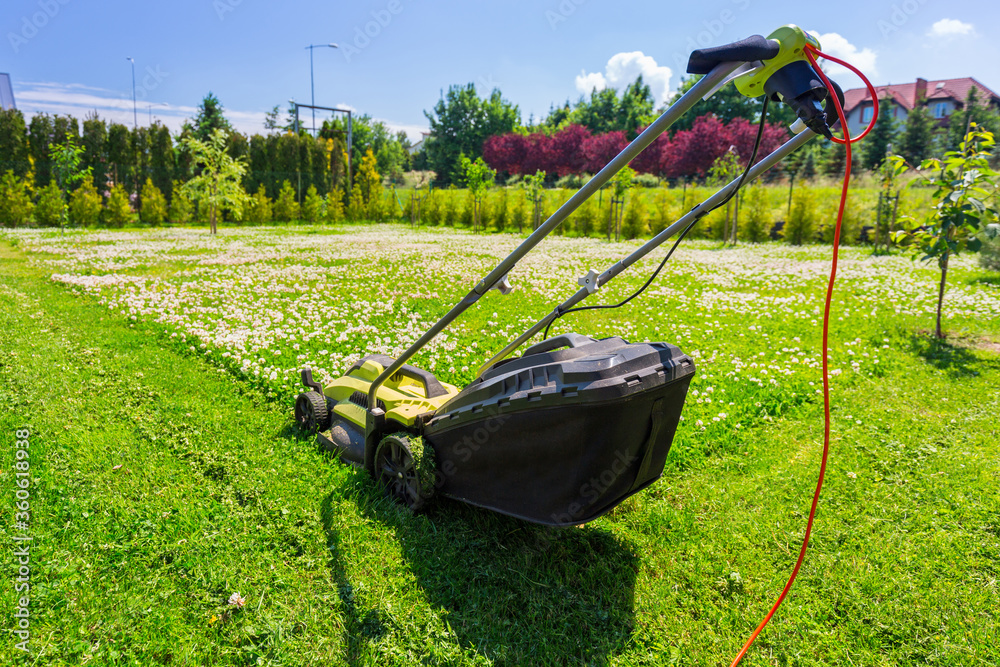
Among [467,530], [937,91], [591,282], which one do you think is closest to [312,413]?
[467,530]

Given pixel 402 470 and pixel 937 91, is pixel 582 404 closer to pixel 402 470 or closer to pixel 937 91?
pixel 402 470

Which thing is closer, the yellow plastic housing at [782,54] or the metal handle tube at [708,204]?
the yellow plastic housing at [782,54]

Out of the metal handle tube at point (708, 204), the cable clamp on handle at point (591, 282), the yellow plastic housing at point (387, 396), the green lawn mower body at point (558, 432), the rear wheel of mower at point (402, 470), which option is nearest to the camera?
the metal handle tube at point (708, 204)

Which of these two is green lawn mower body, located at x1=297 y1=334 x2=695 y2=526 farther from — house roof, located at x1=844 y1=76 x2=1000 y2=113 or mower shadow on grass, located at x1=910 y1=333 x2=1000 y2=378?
house roof, located at x1=844 y1=76 x2=1000 y2=113

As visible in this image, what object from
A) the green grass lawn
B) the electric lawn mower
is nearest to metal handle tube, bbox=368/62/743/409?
the electric lawn mower

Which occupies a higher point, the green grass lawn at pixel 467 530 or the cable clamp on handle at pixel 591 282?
the cable clamp on handle at pixel 591 282

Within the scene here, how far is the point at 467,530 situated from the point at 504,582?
499 mm

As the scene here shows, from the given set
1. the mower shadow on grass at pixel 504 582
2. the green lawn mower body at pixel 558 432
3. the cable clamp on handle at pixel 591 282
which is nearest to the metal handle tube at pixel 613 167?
the cable clamp on handle at pixel 591 282

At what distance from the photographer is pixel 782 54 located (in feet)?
6.57

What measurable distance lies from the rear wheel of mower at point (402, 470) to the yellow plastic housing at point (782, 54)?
2600 mm

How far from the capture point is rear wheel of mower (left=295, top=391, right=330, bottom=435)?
4926 mm

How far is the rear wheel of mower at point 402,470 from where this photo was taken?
3564 millimetres

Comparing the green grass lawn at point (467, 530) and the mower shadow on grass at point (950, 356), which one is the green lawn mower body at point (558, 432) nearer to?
the green grass lawn at point (467, 530)

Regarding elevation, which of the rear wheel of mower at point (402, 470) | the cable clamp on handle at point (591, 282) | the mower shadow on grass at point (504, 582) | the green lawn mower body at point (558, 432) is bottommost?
the mower shadow on grass at point (504, 582)
